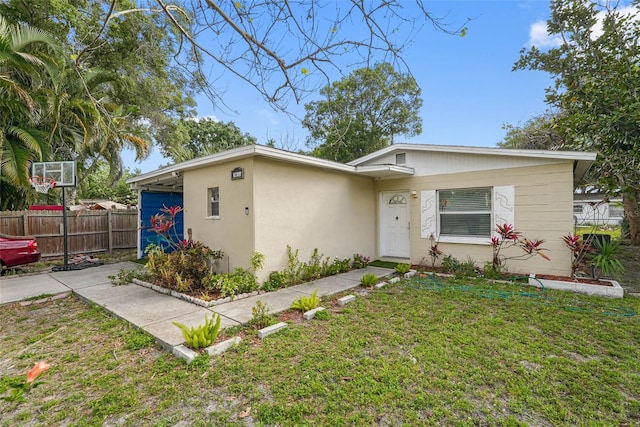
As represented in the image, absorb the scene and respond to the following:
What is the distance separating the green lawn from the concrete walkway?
31 centimetres

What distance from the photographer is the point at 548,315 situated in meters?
4.40

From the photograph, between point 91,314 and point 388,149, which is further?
point 388,149

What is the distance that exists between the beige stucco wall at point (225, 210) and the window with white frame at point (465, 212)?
5.11 metres

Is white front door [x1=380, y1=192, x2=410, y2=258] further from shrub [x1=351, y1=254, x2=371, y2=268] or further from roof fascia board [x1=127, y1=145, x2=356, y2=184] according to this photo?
roof fascia board [x1=127, y1=145, x2=356, y2=184]

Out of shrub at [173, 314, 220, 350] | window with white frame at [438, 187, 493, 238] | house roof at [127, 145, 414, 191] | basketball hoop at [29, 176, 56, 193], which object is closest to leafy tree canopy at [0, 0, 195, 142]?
house roof at [127, 145, 414, 191]

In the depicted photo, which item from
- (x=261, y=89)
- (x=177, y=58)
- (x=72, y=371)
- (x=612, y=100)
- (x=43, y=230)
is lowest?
(x=72, y=371)

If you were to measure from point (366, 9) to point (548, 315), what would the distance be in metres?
4.83

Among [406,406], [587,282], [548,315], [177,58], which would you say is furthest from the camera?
[587,282]

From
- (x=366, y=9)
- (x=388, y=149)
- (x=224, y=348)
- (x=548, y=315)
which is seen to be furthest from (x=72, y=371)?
(x=388, y=149)

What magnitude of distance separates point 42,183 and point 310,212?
7.20m

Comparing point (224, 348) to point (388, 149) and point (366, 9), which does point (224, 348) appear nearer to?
point (366, 9)

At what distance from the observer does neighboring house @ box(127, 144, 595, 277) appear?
6.11 m

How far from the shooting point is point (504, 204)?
6980mm

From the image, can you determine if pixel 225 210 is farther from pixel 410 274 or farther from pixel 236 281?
pixel 410 274
